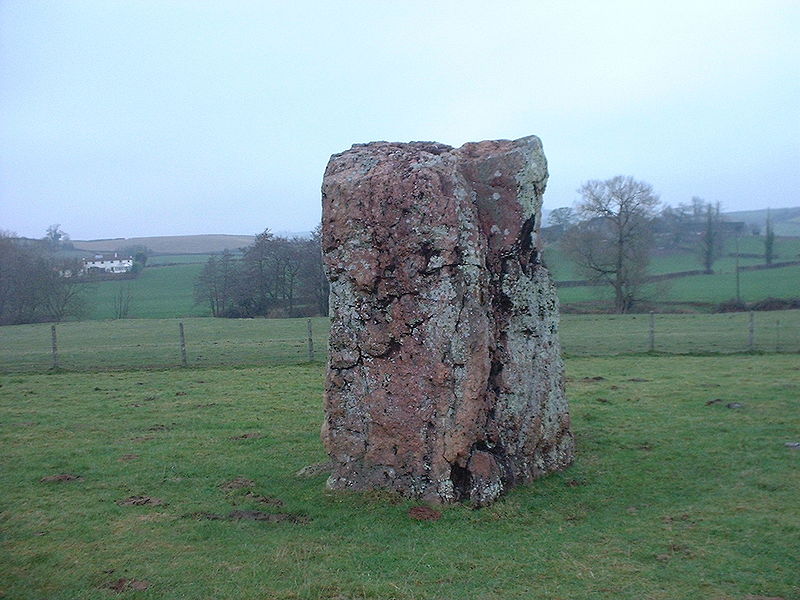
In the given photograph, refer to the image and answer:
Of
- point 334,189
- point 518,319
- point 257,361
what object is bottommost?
point 257,361

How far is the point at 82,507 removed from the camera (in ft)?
27.1

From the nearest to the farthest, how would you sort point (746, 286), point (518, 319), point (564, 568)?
point (564, 568), point (518, 319), point (746, 286)

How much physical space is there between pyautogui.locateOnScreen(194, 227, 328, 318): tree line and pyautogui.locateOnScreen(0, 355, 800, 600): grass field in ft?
102

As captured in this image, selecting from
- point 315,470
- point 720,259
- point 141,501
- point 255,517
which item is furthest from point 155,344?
point 720,259

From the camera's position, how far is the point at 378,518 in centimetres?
784

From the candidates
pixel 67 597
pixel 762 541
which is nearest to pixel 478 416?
pixel 762 541

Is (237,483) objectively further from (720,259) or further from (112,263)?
(720,259)

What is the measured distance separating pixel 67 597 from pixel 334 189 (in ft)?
17.0

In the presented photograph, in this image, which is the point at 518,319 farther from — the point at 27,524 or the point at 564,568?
the point at 27,524

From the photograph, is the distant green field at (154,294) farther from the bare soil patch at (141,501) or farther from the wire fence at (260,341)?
the bare soil patch at (141,501)

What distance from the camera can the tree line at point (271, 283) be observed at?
1761 inches

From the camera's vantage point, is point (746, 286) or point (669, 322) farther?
point (746, 286)

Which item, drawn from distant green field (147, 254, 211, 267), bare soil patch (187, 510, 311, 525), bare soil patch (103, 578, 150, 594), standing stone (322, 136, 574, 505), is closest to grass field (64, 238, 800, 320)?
distant green field (147, 254, 211, 267)

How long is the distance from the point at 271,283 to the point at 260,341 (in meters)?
21.2
